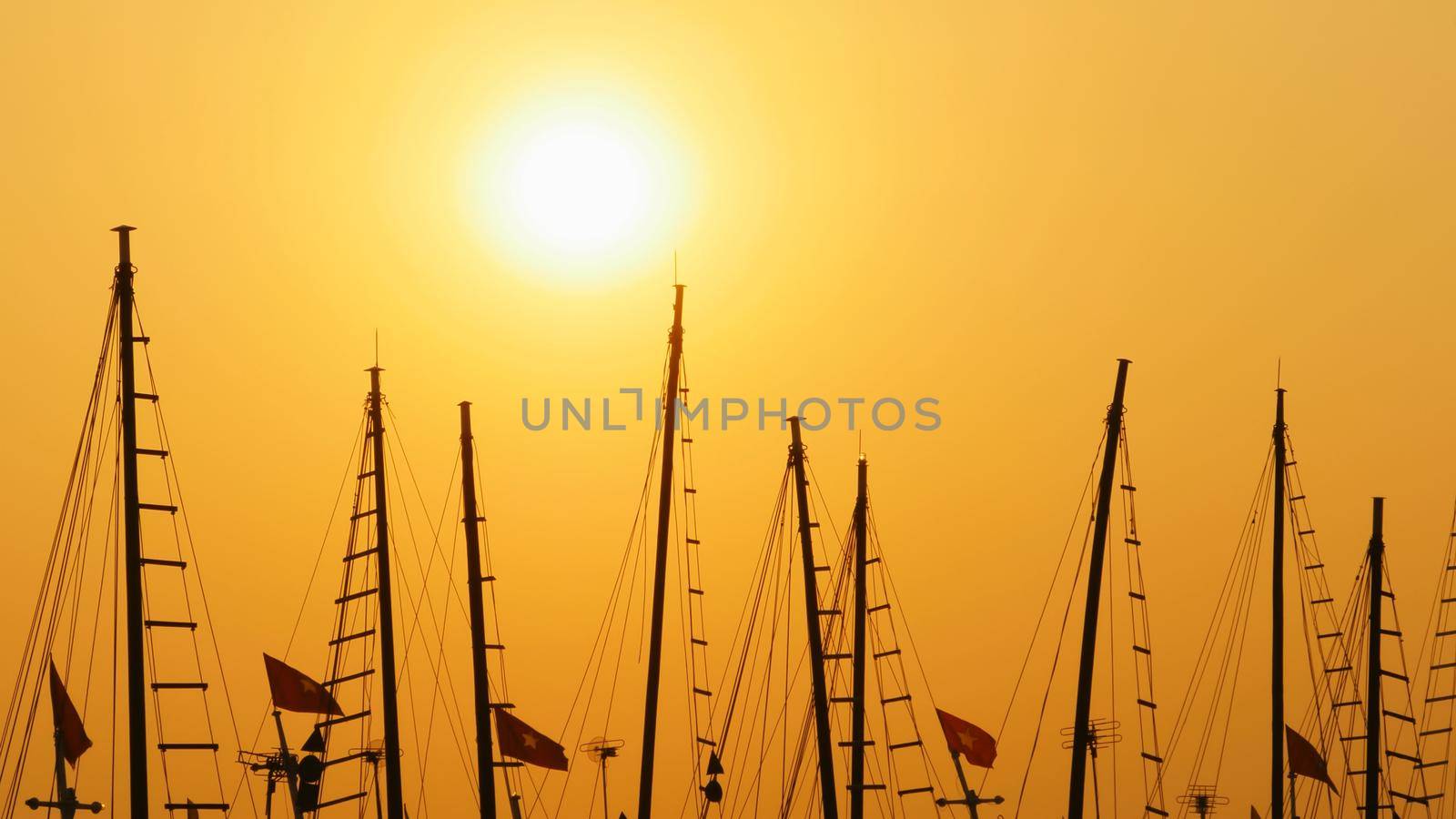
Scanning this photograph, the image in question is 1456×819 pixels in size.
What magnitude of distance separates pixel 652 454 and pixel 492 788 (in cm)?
A: 1301

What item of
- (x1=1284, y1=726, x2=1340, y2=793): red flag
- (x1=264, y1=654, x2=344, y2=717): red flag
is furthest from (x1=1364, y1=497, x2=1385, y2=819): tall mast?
(x1=264, y1=654, x2=344, y2=717): red flag

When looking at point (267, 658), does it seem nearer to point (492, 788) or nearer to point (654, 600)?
point (492, 788)

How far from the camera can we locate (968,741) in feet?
254

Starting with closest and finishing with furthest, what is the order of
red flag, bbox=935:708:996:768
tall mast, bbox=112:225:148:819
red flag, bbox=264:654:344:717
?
tall mast, bbox=112:225:148:819
red flag, bbox=264:654:344:717
red flag, bbox=935:708:996:768

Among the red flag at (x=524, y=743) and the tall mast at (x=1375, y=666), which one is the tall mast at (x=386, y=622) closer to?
the red flag at (x=524, y=743)

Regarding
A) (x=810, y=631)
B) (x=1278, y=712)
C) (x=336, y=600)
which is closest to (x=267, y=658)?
(x=336, y=600)

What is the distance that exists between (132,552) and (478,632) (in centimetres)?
1387

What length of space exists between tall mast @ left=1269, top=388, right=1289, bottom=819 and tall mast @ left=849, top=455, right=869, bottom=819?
1631 cm

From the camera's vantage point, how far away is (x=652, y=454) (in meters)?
Answer: 69.9

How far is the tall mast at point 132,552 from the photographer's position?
175 ft

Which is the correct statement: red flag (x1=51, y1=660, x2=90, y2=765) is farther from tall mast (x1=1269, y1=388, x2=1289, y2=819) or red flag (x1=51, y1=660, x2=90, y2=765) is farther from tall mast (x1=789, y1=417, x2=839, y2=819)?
tall mast (x1=1269, y1=388, x2=1289, y2=819)

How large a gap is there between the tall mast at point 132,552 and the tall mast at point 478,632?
13.1 metres

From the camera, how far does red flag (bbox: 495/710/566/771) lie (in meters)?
67.1

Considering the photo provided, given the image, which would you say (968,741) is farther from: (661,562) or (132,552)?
(132,552)
